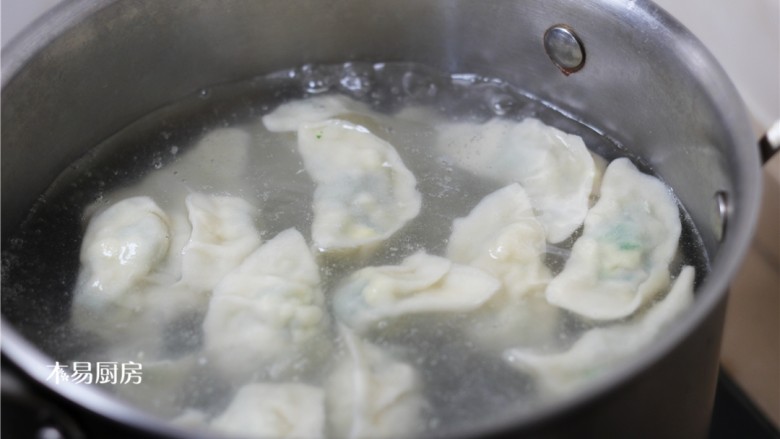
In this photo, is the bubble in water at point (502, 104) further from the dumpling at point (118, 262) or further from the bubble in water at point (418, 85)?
the dumpling at point (118, 262)

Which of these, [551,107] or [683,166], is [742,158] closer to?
[683,166]

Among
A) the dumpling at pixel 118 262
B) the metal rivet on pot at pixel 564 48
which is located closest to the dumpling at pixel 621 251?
the metal rivet on pot at pixel 564 48

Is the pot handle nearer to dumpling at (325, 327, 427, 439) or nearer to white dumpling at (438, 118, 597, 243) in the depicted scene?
white dumpling at (438, 118, 597, 243)

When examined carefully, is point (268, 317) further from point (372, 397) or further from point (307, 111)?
point (307, 111)

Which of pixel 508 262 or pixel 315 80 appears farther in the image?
pixel 315 80

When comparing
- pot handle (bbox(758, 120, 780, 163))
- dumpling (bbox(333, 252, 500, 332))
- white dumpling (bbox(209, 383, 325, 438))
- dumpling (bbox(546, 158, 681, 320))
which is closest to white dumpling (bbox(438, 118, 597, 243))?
dumpling (bbox(546, 158, 681, 320))

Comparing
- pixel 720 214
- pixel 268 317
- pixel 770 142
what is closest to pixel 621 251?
pixel 720 214
